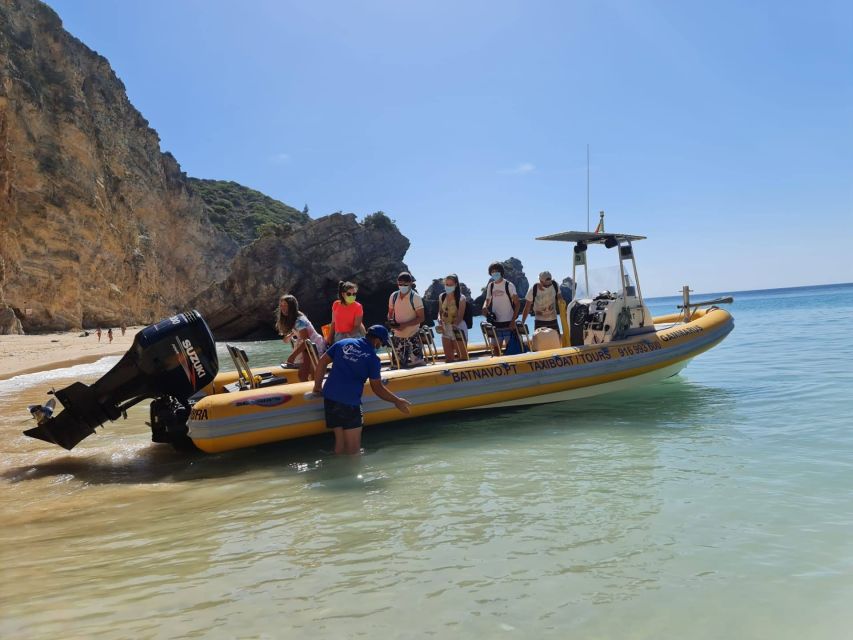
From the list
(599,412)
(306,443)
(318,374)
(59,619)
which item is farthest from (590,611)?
(599,412)

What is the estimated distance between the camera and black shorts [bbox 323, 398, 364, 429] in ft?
17.9

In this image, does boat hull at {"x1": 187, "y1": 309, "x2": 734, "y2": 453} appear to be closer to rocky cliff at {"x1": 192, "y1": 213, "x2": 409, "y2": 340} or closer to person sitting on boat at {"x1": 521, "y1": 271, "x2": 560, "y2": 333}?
person sitting on boat at {"x1": 521, "y1": 271, "x2": 560, "y2": 333}

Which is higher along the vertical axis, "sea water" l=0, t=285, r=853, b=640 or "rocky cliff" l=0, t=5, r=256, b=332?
"rocky cliff" l=0, t=5, r=256, b=332

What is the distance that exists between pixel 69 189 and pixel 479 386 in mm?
35648

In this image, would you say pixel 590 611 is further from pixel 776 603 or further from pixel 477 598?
pixel 776 603

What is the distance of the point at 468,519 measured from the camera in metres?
3.85

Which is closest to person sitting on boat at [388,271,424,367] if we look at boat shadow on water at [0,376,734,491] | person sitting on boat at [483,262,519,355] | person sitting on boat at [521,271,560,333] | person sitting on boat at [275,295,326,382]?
boat shadow on water at [0,376,734,491]

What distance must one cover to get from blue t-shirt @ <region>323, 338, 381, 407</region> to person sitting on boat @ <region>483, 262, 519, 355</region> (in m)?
3.12

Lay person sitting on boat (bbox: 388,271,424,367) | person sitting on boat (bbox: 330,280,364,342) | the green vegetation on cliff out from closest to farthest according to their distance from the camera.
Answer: person sitting on boat (bbox: 330,280,364,342) → person sitting on boat (bbox: 388,271,424,367) → the green vegetation on cliff

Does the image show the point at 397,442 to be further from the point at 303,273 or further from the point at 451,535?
the point at 303,273

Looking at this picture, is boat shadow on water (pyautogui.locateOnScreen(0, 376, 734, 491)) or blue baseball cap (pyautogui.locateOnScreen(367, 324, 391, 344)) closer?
blue baseball cap (pyautogui.locateOnScreen(367, 324, 391, 344))

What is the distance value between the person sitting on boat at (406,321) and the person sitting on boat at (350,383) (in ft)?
5.86

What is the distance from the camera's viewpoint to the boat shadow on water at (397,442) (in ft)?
17.5

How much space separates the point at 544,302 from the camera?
8.32 meters
